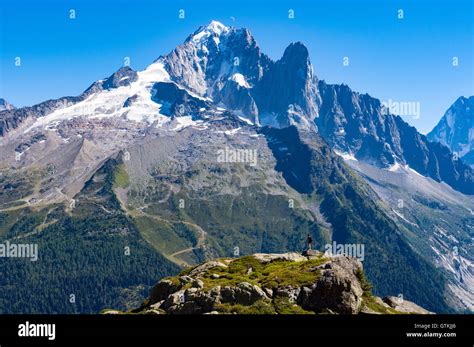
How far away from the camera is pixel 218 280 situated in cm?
7312

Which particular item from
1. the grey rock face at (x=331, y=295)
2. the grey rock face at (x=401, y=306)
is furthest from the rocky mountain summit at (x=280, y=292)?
the grey rock face at (x=401, y=306)

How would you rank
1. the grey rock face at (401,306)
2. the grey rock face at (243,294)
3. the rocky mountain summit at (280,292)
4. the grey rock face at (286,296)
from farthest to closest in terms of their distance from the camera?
the grey rock face at (401,306) → the grey rock face at (243,294) → the grey rock face at (286,296) → the rocky mountain summit at (280,292)

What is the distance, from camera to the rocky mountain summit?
197ft

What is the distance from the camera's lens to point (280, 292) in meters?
63.2

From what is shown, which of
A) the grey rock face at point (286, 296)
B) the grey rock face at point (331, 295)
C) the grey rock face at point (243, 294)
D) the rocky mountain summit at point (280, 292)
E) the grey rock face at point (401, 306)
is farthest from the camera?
the grey rock face at point (401, 306)

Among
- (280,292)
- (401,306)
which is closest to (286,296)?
(280,292)

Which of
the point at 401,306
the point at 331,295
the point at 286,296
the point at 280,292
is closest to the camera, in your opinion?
the point at 331,295

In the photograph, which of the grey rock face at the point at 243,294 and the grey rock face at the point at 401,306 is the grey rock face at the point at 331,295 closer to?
the grey rock face at the point at 243,294

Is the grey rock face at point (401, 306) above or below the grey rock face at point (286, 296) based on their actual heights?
below

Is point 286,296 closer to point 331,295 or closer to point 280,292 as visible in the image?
point 280,292

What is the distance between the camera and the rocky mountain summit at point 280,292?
60094 millimetres
